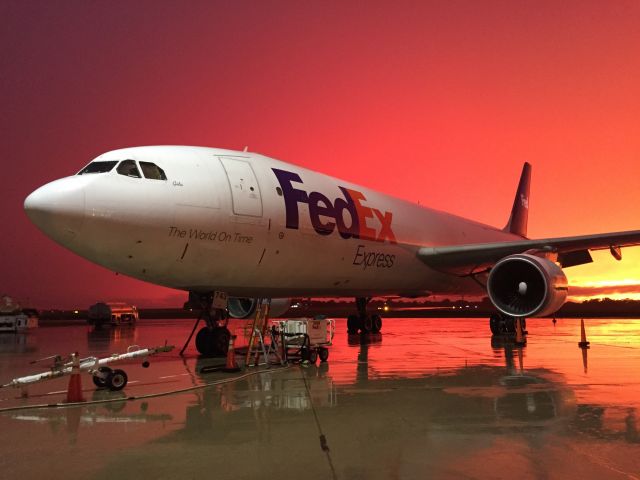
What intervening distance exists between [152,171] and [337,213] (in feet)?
14.6

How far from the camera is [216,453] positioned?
4141 mm

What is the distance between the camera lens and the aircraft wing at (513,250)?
13.8m

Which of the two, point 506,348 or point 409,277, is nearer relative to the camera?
point 506,348

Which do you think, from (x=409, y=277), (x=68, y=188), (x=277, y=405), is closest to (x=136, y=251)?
(x=68, y=188)

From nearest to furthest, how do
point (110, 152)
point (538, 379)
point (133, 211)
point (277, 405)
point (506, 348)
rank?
point (277, 405), point (538, 379), point (133, 211), point (110, 152), point (506, 348)

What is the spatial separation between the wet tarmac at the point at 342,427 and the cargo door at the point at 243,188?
2.99 meters

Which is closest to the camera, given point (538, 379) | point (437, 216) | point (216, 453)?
point (216, 453)

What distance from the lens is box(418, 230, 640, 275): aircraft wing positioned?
13820mm

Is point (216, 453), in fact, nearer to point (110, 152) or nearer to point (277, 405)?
point (277, 405)

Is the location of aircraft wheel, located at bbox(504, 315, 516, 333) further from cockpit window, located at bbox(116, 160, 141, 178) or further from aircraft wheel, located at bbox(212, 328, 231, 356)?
cockpit window, located at bbox(116, 160, 141, 178)

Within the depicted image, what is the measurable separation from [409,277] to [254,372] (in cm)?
731

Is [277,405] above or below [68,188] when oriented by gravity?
below

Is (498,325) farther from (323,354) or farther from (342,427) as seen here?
(342,427)

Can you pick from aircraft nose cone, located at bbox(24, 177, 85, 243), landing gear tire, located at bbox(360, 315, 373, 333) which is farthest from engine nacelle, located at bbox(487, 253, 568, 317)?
aircraft nose cone, located at bbox(24, 177, 85, 243)
